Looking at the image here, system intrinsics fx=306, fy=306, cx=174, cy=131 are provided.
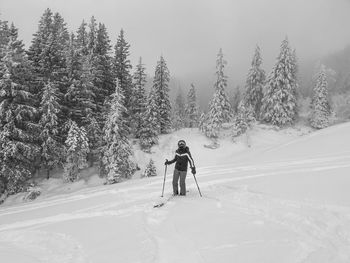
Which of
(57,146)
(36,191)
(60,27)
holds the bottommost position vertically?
(36,191)

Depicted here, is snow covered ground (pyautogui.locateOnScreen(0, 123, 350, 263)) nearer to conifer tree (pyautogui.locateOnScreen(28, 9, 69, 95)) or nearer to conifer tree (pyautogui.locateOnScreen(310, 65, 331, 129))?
conifer tree (pyautogui.locateOnScreen(28, 9, 69, 95))

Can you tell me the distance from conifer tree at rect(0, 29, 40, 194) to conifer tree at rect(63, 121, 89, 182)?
11.3ft

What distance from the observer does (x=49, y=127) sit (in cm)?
2936

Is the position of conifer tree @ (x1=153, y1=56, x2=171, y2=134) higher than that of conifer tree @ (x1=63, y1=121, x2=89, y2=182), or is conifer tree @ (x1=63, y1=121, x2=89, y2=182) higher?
conifer tree @ (x1=153, y1=56, x2=171, y2=134)

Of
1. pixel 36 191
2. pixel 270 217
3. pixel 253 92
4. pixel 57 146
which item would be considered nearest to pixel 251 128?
pixel 253 92

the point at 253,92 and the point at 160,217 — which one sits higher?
the point at 253,92

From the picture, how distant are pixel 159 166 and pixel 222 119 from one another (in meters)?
12.4

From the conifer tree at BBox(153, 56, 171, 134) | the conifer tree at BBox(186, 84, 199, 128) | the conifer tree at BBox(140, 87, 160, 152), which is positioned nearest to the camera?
the conifer tree at BBox(140, 87, 160, 152)

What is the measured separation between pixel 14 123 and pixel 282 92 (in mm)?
37983

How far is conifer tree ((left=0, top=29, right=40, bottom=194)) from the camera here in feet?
79.8

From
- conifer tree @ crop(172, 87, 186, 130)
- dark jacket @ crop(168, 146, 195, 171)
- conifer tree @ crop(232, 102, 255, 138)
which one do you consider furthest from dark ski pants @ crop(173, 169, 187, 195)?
conifer tree @ crop(172, 87, 186, 130)

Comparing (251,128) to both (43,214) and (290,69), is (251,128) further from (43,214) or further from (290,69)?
(43,214)

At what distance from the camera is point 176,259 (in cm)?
557

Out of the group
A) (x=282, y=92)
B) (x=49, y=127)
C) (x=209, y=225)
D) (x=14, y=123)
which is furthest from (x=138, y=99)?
(x=209, y=225)
